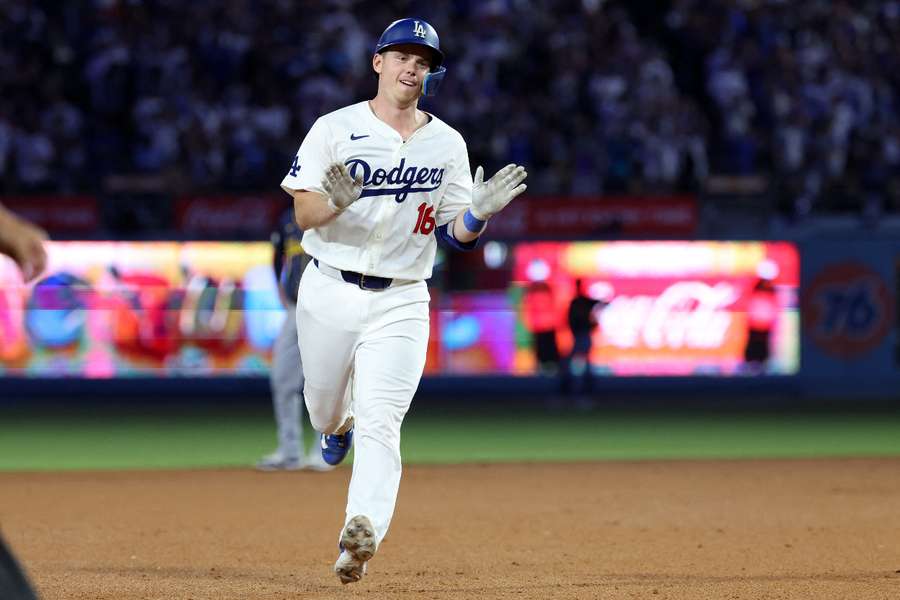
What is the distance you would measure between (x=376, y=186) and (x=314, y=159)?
302 millimetres

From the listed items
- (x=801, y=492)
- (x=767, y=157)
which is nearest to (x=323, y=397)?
(x=801, y=492)

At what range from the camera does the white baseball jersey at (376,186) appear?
6.66 metres

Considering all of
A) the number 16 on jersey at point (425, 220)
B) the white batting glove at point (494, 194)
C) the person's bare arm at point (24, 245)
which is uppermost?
the person's bare arm at point (24, 245)

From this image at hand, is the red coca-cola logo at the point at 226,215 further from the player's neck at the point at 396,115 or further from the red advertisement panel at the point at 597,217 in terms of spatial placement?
the player's neck at the point at 396,115

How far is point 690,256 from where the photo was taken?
2130cm

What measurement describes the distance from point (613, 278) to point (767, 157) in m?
2.96

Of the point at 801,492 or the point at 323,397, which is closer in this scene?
the point at 323,397

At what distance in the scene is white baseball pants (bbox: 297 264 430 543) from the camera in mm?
6484

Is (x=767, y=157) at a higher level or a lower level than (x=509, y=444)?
higher

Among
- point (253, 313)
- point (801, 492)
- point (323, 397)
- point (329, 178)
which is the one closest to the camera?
point (329, 178)

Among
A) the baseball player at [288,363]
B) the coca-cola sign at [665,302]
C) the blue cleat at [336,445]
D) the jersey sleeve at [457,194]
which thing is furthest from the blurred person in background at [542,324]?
the jersey sleeve at [457,194]

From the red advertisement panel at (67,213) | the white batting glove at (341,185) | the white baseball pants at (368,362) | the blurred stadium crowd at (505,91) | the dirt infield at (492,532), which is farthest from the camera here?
the blurred stadium crowd at (505,91)

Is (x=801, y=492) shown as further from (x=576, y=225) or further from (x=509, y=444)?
(x=576, y=225)

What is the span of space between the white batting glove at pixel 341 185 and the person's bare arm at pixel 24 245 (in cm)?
274
